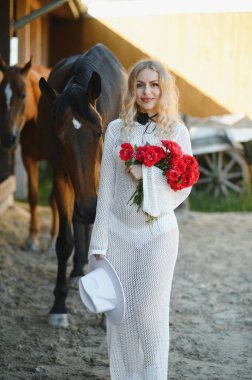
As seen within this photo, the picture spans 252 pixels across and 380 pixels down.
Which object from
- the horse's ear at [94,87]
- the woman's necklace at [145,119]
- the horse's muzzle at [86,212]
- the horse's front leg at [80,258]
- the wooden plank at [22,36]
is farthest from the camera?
the wooden plank at [22,36]

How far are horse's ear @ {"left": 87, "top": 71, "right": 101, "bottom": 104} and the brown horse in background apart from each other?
2048 millimetres

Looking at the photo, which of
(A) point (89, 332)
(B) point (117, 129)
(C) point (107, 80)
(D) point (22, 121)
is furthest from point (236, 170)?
(B) point (117, 129)

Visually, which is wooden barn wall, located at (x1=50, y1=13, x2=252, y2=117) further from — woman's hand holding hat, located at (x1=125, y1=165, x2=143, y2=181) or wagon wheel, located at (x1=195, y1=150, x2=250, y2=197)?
woman's hand holding hat, located at (x1=125, y1=165, x2=143, y2=181)

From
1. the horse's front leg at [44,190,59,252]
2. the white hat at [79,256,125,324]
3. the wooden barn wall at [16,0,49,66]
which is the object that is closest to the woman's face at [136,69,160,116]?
the white hat at [79,256,125,324]

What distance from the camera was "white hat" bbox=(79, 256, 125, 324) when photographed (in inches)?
109

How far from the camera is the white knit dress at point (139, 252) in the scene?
2.88 metres

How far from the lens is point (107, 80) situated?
489 cm

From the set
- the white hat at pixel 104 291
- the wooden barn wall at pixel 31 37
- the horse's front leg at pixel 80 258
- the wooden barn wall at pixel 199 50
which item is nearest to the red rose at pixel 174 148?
the white hat at pixel 104 291

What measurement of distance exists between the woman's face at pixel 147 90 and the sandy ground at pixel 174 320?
1.50m

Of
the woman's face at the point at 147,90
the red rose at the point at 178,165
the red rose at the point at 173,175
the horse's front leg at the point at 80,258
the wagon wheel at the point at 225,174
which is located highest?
the woman's face at the point at 147,90

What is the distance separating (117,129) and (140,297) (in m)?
0.79

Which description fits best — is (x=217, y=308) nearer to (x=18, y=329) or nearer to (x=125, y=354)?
(x=18, y=329)

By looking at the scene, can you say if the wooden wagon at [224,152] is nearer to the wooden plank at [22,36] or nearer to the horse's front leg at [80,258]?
the wooden plank at [22,36]

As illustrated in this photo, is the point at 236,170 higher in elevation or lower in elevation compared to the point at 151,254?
lower
